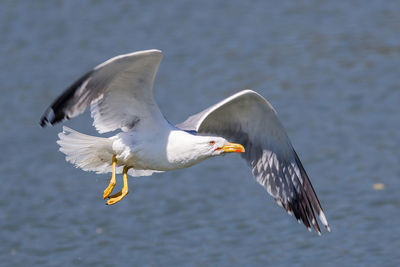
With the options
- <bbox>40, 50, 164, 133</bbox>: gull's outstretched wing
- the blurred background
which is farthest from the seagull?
the blurred background

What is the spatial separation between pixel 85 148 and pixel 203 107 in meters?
5.05

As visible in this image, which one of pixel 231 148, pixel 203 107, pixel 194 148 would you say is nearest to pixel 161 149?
pixel 194 148

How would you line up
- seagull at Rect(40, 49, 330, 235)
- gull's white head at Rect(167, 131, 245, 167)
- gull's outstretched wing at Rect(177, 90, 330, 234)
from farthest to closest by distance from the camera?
gull's outstretched wing at Rect(177, 90, 330, 234) → gull's white head at Rect(167, 131, 245, 167) → seagull at Rect(40, 49, 330, 235)

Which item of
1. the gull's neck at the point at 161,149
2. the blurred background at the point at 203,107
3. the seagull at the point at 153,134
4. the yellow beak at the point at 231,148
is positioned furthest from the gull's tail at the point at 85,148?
the blurred background at the point at 203,107

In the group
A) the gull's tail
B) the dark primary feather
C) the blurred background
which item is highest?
the dark primary feather

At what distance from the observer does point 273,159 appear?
8828 mm

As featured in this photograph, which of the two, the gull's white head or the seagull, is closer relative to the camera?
the seagull

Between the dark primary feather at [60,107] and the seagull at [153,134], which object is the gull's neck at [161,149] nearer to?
the seagull at [153,134]

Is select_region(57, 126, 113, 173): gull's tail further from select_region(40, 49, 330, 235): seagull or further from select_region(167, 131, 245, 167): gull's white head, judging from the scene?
select_region(167, 131, 245, 167): gull's white head

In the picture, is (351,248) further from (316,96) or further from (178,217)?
(316,96)

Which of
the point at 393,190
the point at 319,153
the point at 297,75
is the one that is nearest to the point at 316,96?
the point at 297,75

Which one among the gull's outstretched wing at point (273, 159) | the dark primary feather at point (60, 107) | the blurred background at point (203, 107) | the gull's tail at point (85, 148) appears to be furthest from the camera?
the blurred background at point (203, 107)

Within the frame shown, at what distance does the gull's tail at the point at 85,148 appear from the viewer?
796cm

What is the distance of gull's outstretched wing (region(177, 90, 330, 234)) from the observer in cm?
870
